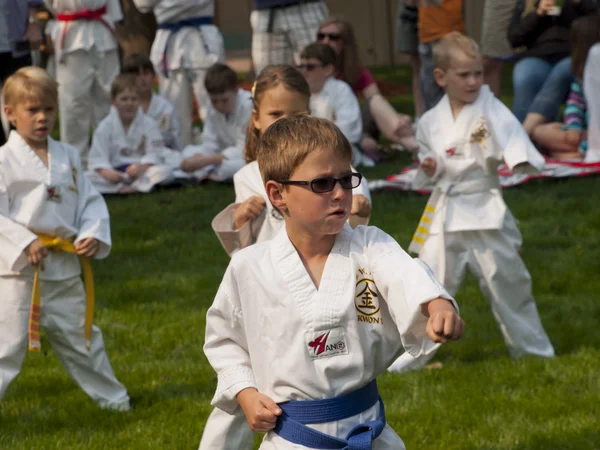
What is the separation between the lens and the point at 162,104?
10.0m

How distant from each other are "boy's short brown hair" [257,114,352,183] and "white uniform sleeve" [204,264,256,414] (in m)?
0.33

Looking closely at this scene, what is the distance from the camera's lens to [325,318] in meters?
2.83

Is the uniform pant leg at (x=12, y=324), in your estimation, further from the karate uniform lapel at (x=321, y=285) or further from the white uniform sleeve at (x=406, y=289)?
the white uniform sleeve at (x=406, y=289)

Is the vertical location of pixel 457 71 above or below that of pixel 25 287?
above

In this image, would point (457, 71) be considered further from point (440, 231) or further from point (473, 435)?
point (473, 435)

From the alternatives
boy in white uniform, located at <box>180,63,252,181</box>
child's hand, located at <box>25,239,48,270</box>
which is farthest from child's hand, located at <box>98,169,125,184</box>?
child's hand, located at <box>25,239,48,270</box>

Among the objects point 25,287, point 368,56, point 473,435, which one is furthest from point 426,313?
point 368,56

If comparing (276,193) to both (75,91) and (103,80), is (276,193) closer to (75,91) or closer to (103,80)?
(75,91)

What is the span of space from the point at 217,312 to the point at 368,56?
1810cm

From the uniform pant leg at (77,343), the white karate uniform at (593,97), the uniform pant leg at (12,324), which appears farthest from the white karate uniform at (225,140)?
the uniform pant leg at (12,324)

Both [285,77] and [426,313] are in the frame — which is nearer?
[426,313]

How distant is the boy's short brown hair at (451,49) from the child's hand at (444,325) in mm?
2881

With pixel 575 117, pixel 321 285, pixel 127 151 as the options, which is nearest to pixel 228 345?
pixel 321 285

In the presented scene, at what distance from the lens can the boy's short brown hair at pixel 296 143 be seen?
9.36ft
